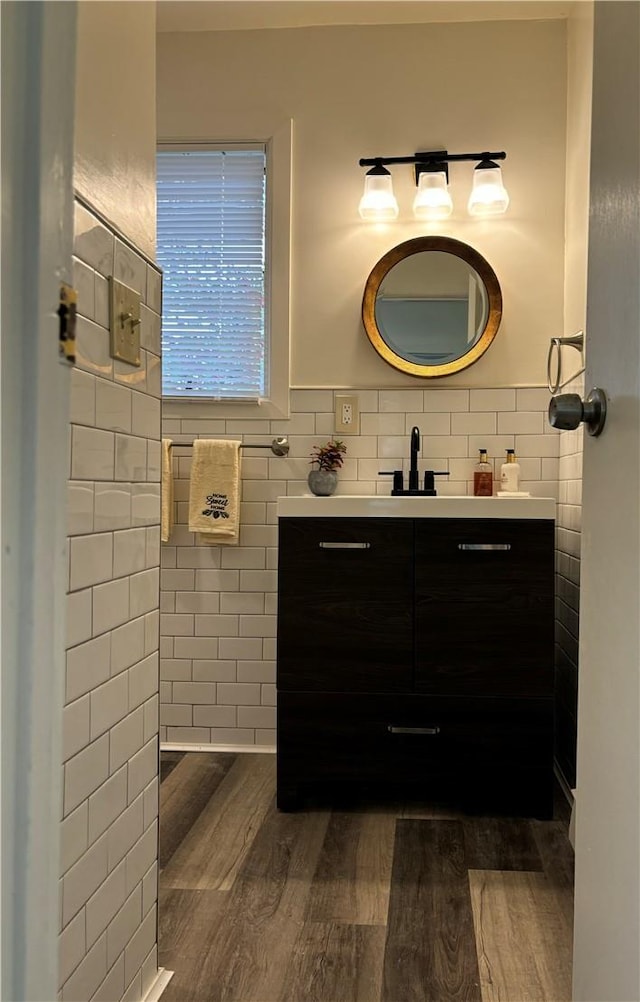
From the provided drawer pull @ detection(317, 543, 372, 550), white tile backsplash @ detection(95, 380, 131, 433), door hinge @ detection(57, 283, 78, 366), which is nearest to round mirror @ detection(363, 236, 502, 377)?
drawer pull @ detection(317, 543, 372, 550)

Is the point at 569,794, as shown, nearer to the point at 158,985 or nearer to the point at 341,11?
the point at 158,985

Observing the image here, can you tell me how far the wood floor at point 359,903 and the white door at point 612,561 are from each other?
651mm

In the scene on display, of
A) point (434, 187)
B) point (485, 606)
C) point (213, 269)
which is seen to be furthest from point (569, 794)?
point (213, 269)

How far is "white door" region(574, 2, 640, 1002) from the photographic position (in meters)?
0.83

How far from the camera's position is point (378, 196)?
2799mm

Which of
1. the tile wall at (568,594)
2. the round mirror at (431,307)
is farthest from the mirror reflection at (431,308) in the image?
the tile wall at (568,594)

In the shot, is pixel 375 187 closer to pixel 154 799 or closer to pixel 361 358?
pixel 361 358

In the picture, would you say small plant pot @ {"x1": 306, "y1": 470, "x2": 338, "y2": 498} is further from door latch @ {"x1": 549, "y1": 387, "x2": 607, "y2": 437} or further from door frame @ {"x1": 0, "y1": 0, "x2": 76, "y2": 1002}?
door frame @ {"x1": 0, "y1": 0, "x2": 76, "y2": 1002}

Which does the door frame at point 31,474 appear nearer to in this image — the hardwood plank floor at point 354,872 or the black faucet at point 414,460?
the hardwood plank floor at point 354,872

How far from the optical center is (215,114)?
9.59 ft

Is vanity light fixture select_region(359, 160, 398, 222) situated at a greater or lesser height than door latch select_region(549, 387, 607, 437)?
greater

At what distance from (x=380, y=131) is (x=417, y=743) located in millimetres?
2136

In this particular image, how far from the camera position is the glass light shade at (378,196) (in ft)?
9.18

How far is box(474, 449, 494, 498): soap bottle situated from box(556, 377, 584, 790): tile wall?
0.83 ft
